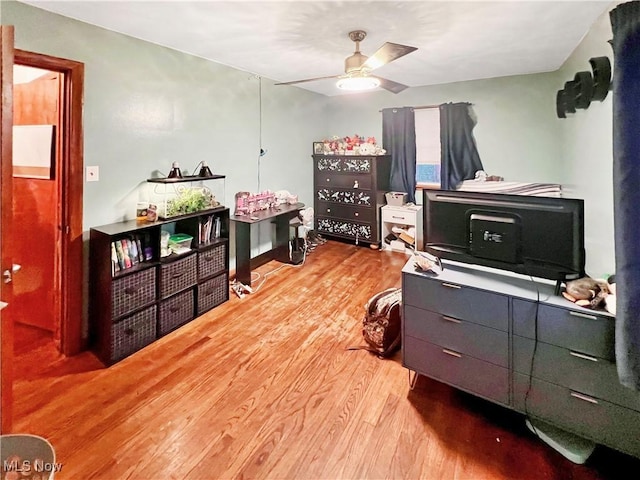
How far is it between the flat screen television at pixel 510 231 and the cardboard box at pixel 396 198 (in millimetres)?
3057

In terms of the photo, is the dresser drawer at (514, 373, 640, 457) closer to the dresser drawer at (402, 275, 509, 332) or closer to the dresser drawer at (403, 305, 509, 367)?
the dresser drawer at (403, 305, 509, 367)

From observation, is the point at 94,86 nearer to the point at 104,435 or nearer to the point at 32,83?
the point at 32,83

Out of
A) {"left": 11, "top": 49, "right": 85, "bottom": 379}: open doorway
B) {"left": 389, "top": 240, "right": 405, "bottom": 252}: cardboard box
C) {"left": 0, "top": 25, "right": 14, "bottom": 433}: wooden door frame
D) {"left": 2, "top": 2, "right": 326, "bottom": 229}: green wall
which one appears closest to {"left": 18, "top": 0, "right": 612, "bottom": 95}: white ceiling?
{"left": 2, "top": 2, "right": 326, "bottom": 229}: green wall

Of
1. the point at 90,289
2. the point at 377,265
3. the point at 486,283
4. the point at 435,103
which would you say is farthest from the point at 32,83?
the point at 435,103

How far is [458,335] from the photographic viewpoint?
1932 mm

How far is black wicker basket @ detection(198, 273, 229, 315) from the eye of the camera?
3203 mm

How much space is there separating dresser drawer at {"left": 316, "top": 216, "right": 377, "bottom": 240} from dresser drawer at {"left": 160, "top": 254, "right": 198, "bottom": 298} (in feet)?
9.75

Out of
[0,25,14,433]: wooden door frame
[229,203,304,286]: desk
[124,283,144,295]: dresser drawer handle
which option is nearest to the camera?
[0,25,14,433]: wooden door frame

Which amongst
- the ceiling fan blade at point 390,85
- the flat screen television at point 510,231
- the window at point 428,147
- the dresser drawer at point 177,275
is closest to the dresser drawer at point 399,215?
the window at point 428,147

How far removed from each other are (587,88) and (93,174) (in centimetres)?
376

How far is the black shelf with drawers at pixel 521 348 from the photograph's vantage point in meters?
1.54

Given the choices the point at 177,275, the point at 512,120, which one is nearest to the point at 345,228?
the point at 512,120

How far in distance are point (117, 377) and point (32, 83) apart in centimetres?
237

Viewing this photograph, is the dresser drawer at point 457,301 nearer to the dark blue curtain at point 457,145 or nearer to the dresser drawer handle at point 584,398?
the dresser drawer handle at point 584,398
